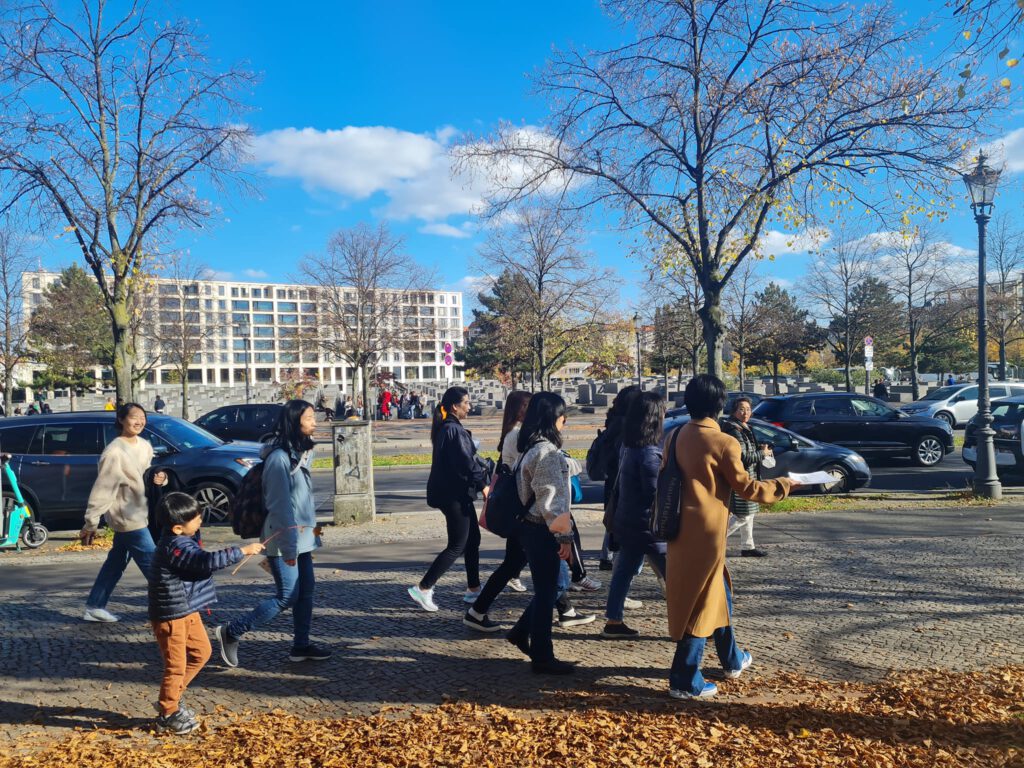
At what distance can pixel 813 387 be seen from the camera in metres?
54.0

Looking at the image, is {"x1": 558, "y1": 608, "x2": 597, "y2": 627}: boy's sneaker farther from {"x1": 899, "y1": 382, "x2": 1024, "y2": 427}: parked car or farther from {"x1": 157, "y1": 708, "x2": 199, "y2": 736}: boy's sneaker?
{"x1": 899, "y1": 382, "x2": 1024, "y2": 427}: parked car

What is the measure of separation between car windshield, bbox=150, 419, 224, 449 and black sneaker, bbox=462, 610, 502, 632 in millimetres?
6462

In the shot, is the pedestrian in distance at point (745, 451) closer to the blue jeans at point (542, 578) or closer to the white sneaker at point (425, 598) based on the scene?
the blue jeans at point (542, 578)

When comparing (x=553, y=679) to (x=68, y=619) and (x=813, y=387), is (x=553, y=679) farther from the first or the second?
(x=813, y=387)

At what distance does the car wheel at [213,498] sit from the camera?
10.4m

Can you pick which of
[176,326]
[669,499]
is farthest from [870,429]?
[176,326]

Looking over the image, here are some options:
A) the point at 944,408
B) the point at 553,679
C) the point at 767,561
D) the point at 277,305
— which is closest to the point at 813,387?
the point at 944,408

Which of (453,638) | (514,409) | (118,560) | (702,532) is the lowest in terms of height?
(453,638)

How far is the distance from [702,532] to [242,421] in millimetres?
21860

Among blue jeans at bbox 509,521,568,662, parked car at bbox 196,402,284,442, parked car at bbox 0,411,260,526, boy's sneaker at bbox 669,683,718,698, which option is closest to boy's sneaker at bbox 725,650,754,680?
boy's sneaker at bbox 669,683,718,698

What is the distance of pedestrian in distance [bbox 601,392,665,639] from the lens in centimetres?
523

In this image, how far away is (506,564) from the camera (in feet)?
18.1

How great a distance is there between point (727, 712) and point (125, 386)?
1001 centimetres

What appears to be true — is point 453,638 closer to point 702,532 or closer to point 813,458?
point 702,532
